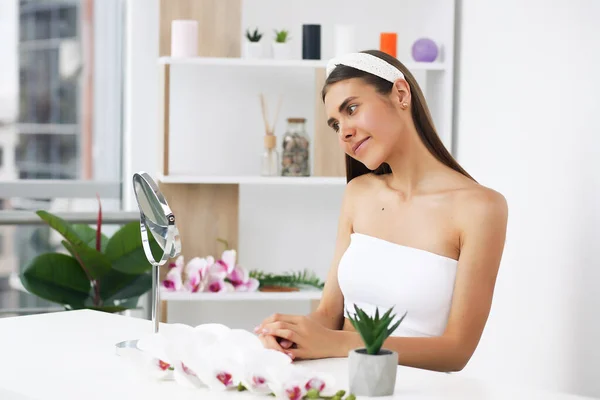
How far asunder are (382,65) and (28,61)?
8.83 feet

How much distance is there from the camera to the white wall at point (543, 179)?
2.35m

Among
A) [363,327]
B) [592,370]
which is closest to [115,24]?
[592,370]

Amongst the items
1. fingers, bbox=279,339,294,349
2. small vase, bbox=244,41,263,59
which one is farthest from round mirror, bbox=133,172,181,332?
small vase, bbox=244,41,263,59

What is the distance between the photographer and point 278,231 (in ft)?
12.6

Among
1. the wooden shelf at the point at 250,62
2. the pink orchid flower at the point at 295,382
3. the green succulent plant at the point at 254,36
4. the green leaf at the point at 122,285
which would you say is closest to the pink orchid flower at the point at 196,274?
the green leaf at the point at 122,285

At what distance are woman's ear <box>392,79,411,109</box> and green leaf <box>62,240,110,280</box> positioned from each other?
4.78ft

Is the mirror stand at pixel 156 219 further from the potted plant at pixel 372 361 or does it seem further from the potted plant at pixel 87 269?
the potted plant at pixel 87 269

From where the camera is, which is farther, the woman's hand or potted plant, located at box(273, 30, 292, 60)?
potted plant, located at box(273, 30, 292, 60)

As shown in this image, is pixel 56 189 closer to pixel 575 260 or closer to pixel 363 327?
pixel 575 260

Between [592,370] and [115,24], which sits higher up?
[115,24]

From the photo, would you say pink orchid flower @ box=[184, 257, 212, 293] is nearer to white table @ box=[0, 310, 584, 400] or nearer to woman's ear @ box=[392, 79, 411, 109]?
white table @ box=[0, 310, 584, 400]

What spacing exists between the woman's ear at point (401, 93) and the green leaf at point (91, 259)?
146cm

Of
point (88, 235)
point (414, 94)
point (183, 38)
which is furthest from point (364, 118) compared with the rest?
point (88, 235)

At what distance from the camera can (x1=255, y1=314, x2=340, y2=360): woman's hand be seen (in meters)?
1.71
